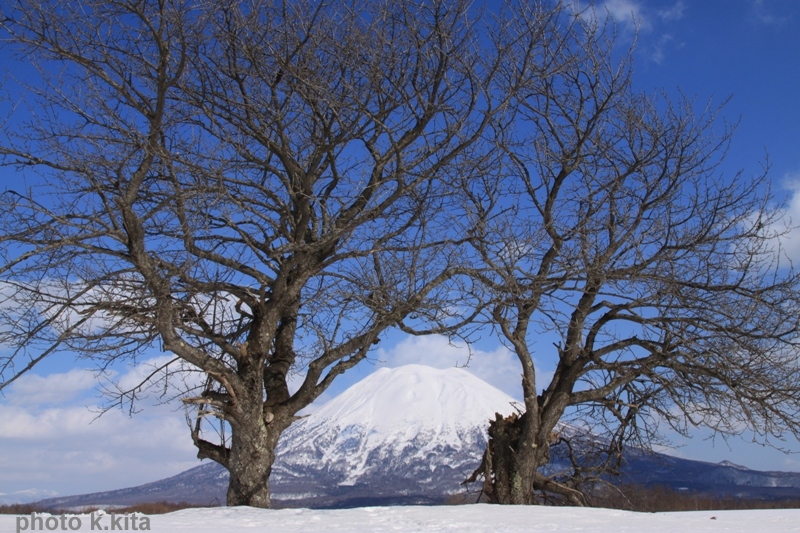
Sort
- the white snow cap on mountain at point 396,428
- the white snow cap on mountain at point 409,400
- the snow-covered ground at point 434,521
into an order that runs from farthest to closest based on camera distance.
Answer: the white snow cap on mountain at point 409,400
the white snow cap on mountain at point 396,428
the snow-covered ground at point 434,521

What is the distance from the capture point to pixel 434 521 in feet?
19.7

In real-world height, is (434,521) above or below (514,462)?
below

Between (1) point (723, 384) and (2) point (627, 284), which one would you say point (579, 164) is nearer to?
A: (2) point (627, 284)

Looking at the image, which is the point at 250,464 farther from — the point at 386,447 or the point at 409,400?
the point at 409,400

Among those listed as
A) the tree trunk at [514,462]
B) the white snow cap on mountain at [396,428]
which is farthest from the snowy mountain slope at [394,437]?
the tree trunk at [514,462]

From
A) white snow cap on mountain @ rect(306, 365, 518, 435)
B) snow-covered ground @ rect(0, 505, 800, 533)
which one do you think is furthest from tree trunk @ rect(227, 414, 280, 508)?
white snow cap on mountain @ rect(306, 365, 518, 435)

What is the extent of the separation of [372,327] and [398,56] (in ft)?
11.2

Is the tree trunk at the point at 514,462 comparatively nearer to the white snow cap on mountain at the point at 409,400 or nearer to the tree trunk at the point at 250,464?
the tree trunk at the point at 250,464

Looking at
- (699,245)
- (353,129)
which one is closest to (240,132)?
(353,129)

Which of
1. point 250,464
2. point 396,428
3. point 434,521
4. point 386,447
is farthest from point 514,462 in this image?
point 396,428

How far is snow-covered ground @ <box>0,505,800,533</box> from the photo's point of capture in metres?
5.63

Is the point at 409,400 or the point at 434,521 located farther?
the point at 409,400

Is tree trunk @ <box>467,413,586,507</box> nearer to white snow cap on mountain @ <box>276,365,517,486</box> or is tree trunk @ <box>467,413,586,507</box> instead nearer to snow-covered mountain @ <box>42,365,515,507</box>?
snow-covered mountain @ <box>42,365,515,507</box>

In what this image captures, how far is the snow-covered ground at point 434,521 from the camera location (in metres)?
5.63
